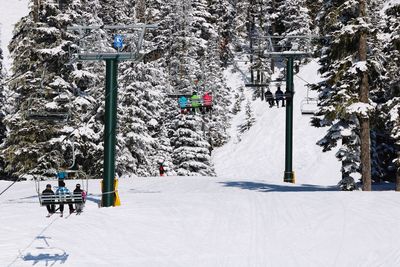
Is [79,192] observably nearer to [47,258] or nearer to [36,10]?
[47,258]

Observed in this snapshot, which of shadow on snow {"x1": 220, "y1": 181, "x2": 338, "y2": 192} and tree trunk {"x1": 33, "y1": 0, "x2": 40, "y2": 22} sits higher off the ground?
tree trunk {"x1": 33, "y1": 0, "x2": 40, "y2": 22}

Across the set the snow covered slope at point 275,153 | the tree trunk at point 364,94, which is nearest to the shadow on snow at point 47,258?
the tree trunk at point 364,94

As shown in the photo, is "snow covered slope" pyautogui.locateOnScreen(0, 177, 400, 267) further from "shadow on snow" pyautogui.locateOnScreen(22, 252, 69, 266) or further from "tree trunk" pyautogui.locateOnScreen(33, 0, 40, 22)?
"tree trunk" pyautogui.locateOnScreen(33, 0, 40, 22)

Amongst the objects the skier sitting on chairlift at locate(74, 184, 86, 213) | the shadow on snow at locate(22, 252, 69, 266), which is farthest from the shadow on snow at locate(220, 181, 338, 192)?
the shadow on snow at locate(22, 252, 69, 266)

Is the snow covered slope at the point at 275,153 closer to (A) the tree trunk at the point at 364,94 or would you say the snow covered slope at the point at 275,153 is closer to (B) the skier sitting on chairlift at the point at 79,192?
(A) the tree trunk at the point at 364,94

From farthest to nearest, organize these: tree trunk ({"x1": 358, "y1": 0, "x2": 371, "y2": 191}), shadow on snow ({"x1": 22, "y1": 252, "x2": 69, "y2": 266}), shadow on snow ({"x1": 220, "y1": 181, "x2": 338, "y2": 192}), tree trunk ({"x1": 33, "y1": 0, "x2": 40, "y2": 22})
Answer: tree trunk ({"x1": 33, "y1": 0, "x2": 40, "y2": 22}) → shadow on snow ({"x1": 220, "y1": 181, "x2": 338, "y2": 192}) → tree trunk ({"x1": 358, "y1": 0, "x2": 371, "y2": 191}) → shadow on snow ({"x1": 22, "y1": 252, "x2": 69, "y2": 266})

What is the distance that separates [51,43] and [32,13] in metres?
1.95

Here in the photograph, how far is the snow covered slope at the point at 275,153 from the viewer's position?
57.1m

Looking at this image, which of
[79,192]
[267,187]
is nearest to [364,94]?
[267,187]

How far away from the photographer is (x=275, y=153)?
63.6 meters

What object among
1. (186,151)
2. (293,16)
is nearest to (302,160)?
(186,151)

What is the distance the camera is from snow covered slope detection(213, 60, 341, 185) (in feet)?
187

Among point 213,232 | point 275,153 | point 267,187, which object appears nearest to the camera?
point 213,232

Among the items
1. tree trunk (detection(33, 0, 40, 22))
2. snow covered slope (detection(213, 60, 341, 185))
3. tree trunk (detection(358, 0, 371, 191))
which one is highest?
tree trunk (detection(33, 0, 40, 22))
